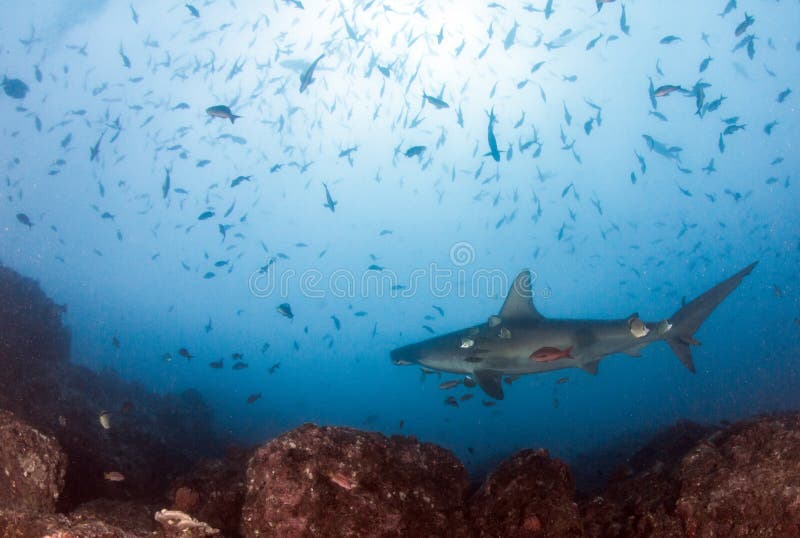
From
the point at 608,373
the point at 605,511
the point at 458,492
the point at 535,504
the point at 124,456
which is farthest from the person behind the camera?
the point at 608,373

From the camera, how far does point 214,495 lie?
4.93 m

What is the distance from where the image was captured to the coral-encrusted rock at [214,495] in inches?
185

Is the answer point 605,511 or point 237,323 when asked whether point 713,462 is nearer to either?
point 605,511

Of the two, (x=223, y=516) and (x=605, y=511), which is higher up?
(x=605, y=511)

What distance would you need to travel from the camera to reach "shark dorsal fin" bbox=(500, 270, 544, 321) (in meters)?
10.3

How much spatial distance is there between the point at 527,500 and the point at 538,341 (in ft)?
18.3

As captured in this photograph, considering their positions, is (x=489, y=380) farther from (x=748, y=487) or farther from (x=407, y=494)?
(x=748, y=487)

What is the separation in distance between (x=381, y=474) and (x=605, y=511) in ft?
7.49

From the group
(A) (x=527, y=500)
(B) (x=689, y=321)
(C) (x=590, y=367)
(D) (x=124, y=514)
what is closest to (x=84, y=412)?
(D) (x=124, y=514)

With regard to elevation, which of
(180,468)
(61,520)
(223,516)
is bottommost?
(180,468)

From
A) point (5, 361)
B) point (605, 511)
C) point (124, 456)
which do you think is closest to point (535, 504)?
point (605, 511)

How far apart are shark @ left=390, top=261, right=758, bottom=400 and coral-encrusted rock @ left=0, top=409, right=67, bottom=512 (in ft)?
22.5

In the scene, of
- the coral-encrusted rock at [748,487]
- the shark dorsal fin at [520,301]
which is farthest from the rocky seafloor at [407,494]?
the shark dorsal fin at [520,301]

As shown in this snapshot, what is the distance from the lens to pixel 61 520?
12.3 feet
